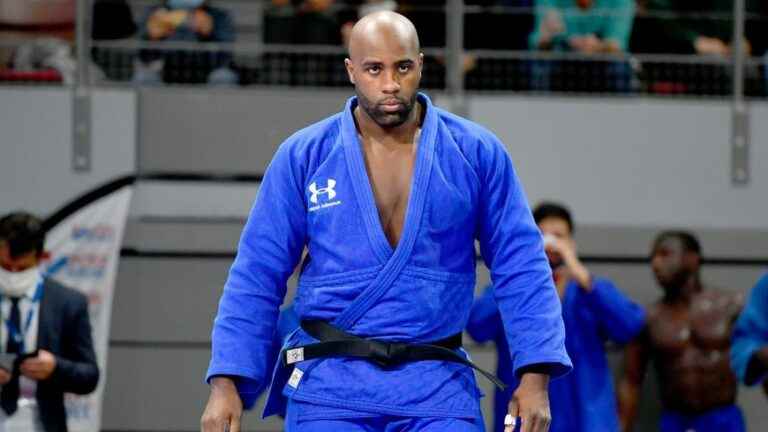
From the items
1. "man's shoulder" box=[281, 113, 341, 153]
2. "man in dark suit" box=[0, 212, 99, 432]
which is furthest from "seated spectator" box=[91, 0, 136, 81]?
"man's shoulder" box=[281, 113, 341, 153]

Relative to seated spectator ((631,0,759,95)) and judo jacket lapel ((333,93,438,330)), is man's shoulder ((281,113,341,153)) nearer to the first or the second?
judo jacket lapel ((333,93,438,330))

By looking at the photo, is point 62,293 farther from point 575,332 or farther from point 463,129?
point 463,129

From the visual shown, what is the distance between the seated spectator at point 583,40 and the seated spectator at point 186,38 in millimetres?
1809

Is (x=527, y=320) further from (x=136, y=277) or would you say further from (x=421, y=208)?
(x=136, y=277)

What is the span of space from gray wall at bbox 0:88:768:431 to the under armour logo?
4.50 m

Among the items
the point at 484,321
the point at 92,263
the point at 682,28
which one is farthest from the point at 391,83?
the point at 682,28

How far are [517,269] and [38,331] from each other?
295cm

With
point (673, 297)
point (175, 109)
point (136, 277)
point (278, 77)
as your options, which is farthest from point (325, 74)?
point (673, 297)

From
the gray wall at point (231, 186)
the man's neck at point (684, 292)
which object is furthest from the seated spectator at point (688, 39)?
the man's neck at point (684, 292)

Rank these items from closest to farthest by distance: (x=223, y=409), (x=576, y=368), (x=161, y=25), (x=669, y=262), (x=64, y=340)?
(x=223, y=409), (x=64, y=340), (x=576, y=368), (x=669, y=262), (x=161, y=25)

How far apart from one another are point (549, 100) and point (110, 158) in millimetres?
2543

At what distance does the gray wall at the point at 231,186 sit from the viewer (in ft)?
27.8

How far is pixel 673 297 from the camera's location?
823 cm

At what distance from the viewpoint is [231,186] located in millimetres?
8633
